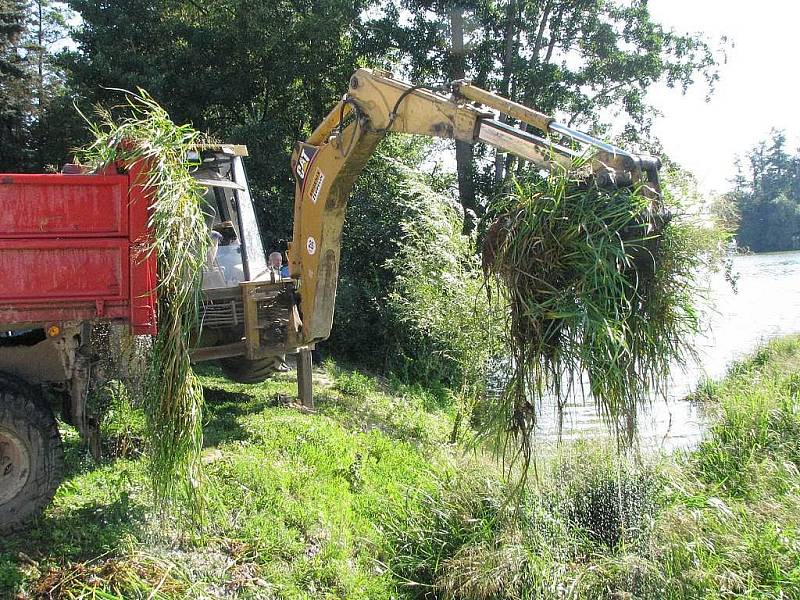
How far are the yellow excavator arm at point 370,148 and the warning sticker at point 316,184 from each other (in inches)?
0.4

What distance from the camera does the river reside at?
536 cm

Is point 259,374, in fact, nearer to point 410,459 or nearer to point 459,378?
point 410,459

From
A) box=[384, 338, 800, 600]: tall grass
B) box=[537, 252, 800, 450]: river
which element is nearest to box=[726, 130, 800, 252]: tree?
box=[537, 252, 800, 450]: river

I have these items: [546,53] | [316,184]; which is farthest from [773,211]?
[316,184]

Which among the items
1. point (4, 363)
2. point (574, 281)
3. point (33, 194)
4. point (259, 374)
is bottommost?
point (259, 374)

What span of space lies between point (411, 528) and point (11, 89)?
18177mm

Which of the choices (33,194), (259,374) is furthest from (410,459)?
(33,194)

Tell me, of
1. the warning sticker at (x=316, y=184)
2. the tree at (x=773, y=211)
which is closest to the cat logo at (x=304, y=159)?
the warning sticker at (x=316, y=184)

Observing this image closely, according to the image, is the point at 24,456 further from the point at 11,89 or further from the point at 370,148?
the point at 11,89

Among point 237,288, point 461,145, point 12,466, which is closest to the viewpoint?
point 12,466

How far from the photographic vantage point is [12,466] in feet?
16.9

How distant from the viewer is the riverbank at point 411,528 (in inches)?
200

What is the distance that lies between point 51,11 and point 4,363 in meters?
33.8

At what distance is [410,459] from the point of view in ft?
28.0
